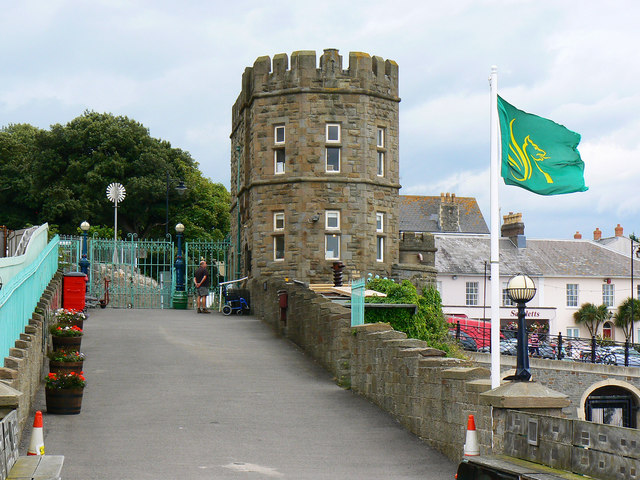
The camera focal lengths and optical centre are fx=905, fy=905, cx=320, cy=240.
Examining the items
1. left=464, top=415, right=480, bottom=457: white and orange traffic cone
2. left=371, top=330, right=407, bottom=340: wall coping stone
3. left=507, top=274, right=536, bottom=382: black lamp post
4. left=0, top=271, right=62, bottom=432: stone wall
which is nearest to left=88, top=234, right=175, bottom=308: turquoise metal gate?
left=0, top=271, right=62, bottom=432: stone wall

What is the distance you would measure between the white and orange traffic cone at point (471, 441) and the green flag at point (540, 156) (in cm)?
309

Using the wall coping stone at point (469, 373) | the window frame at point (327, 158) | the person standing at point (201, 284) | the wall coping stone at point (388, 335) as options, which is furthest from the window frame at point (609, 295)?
the wall coping stone at point (469, 373)

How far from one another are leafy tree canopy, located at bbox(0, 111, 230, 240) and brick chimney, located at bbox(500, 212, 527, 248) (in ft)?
67.8

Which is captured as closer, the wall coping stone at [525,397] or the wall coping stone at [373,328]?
the wall coping stone at [525,397]

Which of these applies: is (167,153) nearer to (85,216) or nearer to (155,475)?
(85,216)

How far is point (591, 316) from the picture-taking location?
5900cm

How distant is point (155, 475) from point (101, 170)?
4877 centimetres

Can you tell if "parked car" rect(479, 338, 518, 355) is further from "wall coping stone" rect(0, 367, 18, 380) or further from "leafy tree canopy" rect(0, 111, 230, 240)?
"wall coping stone" rect(0, 367, 18, 380)

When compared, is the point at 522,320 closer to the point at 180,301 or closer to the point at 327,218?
the point at 327,218

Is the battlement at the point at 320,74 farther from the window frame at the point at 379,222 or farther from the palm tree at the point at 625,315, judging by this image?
the palm tree at the point at 625,315

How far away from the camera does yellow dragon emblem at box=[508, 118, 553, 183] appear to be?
11836mm

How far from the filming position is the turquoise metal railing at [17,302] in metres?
12.0

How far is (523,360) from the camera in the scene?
10758mm

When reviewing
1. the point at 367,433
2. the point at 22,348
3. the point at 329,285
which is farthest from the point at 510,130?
the point at 329,285
